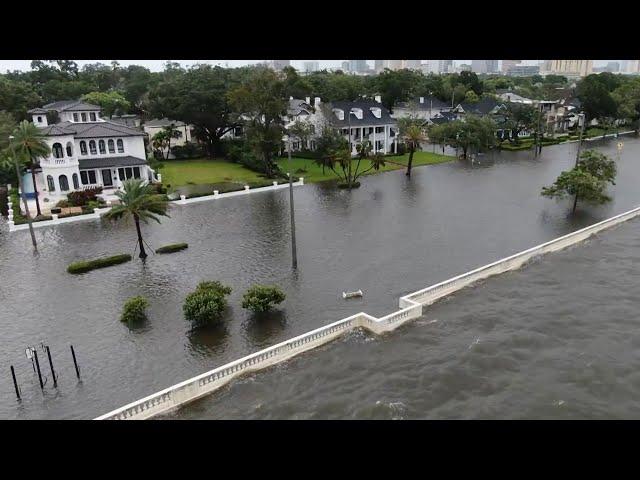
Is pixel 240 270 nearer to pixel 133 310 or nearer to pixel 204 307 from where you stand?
pixel 204 307

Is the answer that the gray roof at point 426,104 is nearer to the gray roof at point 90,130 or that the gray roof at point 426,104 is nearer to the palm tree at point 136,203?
the gray roof at point 90,130

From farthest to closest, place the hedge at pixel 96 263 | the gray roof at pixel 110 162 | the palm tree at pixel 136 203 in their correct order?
the gray roof at pixel 110 162, the palm tree at pixel 136 203, the hedge at pixel 96 263

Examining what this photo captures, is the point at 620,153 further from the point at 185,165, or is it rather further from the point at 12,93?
the point at 12,93

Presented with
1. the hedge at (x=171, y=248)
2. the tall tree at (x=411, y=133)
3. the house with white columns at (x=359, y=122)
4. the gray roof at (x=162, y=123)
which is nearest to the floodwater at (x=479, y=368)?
the hedge at (x=171, y=248)

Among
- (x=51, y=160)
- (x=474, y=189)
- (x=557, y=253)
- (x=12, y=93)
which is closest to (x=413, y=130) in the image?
(x=474, y=189)

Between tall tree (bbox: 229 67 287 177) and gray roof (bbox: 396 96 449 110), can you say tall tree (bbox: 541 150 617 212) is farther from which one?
gray roof (bbox: 396 96 449 110)

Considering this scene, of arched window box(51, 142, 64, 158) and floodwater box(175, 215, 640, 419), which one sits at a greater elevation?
arched window box(51, 142, 64, 158)

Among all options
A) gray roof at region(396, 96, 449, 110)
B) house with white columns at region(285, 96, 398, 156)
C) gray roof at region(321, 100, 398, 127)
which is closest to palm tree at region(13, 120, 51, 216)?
house with white columns at region(285, 96, 398, 156)

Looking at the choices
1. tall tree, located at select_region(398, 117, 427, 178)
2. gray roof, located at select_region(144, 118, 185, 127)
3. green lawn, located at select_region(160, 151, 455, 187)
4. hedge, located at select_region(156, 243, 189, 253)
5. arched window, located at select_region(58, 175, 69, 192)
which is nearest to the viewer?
hedge, located at select_region(156, 243, 189, 253)
